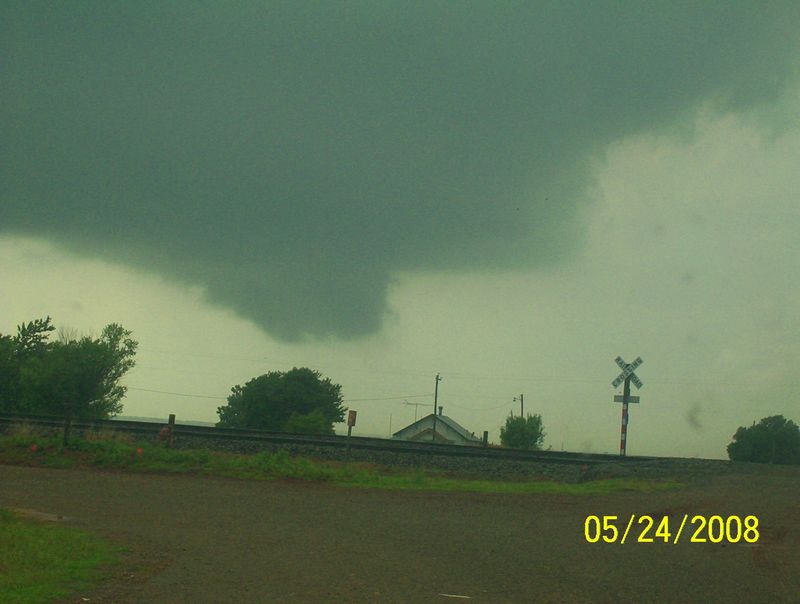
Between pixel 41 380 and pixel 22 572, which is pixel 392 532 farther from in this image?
pixel 41 380

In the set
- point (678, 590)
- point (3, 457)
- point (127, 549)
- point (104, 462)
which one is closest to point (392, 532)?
point (127, 549)

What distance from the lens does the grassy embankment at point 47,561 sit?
363 inches

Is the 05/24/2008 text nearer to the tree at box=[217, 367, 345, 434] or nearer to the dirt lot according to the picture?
the dirt lot

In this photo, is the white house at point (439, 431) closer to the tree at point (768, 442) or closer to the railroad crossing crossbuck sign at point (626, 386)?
the tree at point (768, 442)

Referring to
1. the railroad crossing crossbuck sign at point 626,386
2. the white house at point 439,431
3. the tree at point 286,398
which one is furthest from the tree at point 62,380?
the white house at point 439,431

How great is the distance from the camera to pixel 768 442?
58.8 metres

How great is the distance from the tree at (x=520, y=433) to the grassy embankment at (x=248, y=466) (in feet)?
96.7

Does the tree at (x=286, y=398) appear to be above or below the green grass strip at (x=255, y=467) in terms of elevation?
above

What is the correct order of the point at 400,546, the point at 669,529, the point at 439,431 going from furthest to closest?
the point at 439,431 → the point at 669,529 → the point at 400,546

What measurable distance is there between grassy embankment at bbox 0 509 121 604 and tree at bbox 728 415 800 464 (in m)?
53.4

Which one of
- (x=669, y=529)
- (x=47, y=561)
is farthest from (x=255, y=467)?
(x=47, y=561)

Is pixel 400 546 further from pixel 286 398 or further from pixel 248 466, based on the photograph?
pixel 286 398

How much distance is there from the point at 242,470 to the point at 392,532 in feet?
40.4

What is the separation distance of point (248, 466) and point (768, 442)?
4461cm
